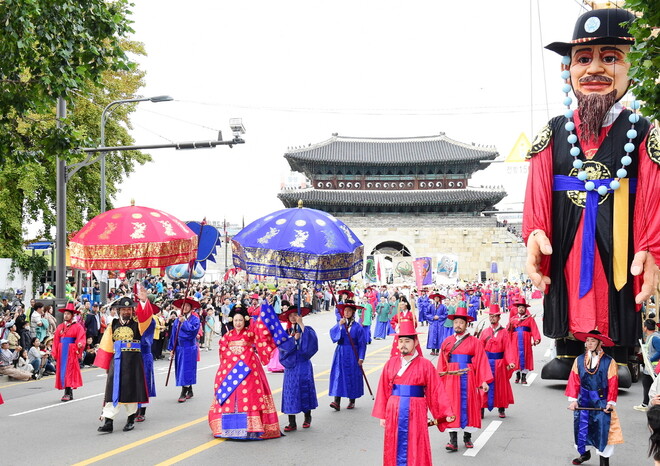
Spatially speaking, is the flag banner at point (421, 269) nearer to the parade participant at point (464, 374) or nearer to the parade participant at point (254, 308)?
the parade participant at point (254, 308)

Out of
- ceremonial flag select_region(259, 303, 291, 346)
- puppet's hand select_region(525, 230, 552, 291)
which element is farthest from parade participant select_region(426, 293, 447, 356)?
puppet's hand select_region(525, 230, 552, 291)

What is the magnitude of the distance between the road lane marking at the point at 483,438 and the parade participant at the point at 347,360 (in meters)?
2.25

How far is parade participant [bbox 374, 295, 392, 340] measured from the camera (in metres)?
27.7

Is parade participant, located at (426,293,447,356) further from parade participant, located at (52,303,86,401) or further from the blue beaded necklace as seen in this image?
the blue beaded necklace

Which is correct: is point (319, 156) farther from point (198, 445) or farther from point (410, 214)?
point (198, 445)

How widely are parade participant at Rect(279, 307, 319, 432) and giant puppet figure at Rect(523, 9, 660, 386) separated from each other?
4005 millimetres

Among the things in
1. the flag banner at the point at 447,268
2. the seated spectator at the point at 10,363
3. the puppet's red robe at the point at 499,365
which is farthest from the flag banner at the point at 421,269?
the puppet's red robe at the point at 499,365

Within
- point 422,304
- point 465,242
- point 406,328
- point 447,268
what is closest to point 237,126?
point 406,328

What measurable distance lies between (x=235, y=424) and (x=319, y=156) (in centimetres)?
5211

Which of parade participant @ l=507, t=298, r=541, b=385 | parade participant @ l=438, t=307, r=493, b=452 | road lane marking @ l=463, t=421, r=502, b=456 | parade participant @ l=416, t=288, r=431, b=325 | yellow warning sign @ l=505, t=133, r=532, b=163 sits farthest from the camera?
parade participant @ l=416, t=288, r=431, b=325

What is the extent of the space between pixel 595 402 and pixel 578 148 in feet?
9.59

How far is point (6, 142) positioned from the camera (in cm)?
1184

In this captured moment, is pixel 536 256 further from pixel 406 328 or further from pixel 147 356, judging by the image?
pixel 147 356

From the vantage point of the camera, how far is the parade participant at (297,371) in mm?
10023
